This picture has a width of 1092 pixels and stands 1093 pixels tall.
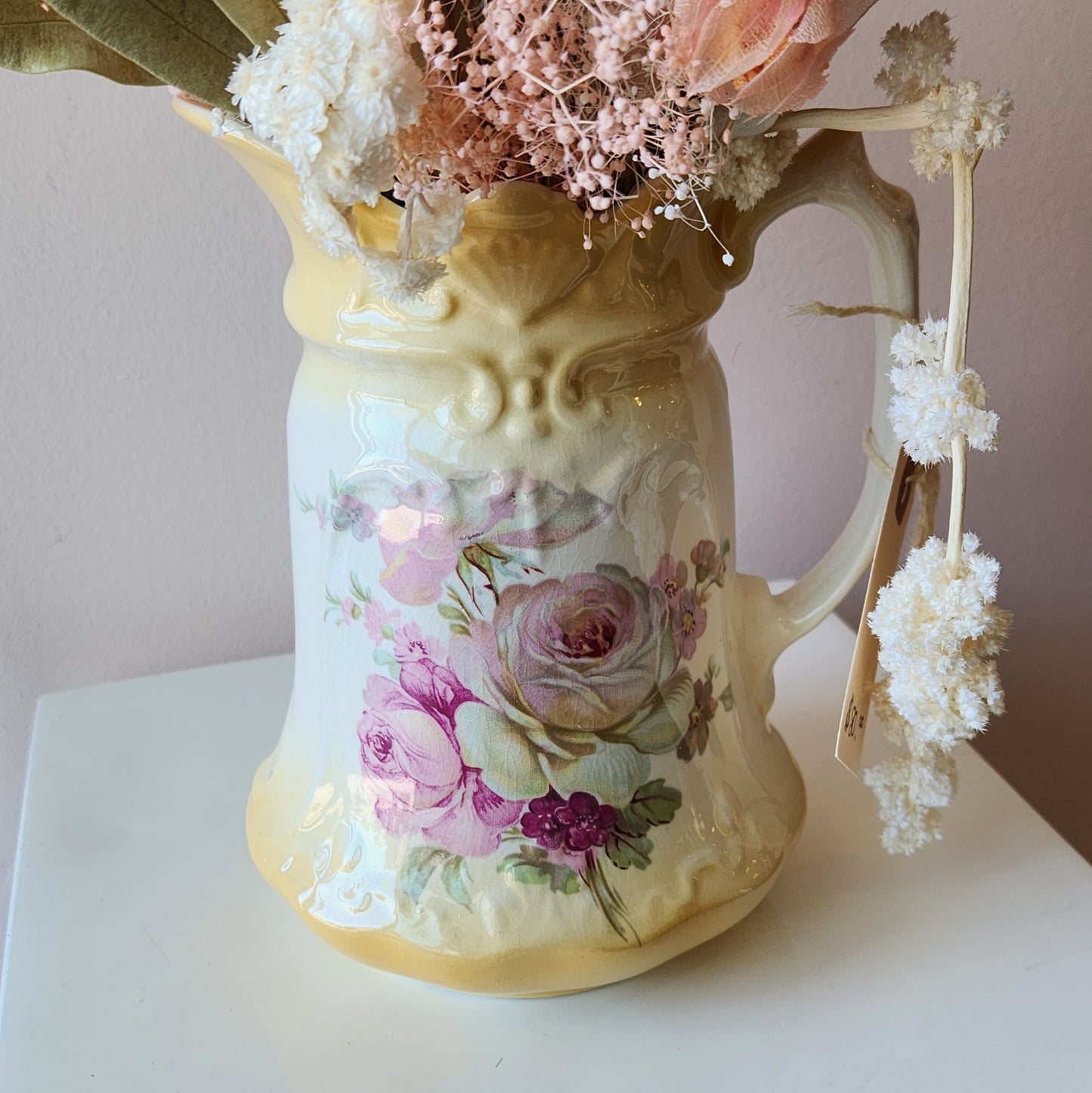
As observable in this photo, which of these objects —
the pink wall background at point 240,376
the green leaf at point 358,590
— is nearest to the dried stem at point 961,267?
the green leaf at point 358,590

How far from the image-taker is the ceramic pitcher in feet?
1.40

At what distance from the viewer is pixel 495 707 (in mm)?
455

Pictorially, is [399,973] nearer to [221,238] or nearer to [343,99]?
[343,99]

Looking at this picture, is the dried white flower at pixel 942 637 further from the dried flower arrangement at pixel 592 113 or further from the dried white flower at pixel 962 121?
the dried white flower at pixel 962 121

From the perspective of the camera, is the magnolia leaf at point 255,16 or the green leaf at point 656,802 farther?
the green leaf at point 656,802

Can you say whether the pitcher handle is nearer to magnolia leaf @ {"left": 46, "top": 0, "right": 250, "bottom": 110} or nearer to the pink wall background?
magnolia leaf @ {"left": 46, "top": 0, "right": 250, "bottom": 110}

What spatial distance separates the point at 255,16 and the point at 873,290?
26 cm

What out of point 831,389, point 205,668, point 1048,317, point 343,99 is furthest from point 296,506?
point 1048,317

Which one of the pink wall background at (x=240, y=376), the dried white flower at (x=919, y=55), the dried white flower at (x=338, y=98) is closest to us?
the dried white flower at (x=338, y=98)

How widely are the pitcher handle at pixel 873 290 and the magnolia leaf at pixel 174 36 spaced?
19 centimetres

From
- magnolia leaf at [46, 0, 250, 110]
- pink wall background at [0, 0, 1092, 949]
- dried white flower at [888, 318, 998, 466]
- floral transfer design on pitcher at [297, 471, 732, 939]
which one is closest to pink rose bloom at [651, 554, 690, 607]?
floral transfer design on pitcher at [297, 471, 732, 939]

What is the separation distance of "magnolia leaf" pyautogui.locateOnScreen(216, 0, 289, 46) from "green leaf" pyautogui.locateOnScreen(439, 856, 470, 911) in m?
0.30

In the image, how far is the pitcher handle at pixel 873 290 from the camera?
1.54 ft

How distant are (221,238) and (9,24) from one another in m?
0.34
